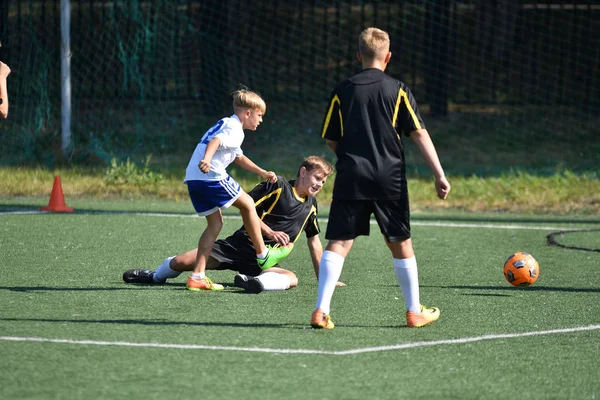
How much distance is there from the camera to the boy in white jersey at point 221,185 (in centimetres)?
707

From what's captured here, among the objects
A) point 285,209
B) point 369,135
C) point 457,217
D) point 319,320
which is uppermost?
point 369,135

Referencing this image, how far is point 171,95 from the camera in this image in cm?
1736

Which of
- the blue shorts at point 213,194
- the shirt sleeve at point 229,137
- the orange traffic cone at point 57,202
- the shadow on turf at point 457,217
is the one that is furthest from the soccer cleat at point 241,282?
the orange traffic cone at point 57,202

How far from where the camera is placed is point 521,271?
750 centimetres

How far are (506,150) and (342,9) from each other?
4.73m

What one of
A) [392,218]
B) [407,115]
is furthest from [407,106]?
[392,218]

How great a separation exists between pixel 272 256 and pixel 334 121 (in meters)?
1.69

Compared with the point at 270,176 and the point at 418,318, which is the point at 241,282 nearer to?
the point at 270,176

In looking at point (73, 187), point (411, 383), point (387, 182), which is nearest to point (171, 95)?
point (73, 187)

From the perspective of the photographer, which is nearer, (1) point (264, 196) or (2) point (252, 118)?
(2) point (252, 118)

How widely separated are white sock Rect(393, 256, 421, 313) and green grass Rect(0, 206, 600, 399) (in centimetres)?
17

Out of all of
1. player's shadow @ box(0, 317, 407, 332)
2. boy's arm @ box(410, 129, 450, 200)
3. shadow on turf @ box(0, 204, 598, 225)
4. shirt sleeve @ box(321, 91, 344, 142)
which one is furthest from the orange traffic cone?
boy's arm @ box(410, 129, 450, 200)

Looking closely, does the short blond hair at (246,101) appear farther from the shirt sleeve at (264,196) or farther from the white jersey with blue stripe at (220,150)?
the shirt sleeve at (264,196)

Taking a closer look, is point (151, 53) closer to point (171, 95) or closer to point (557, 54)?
point (171, 95)
